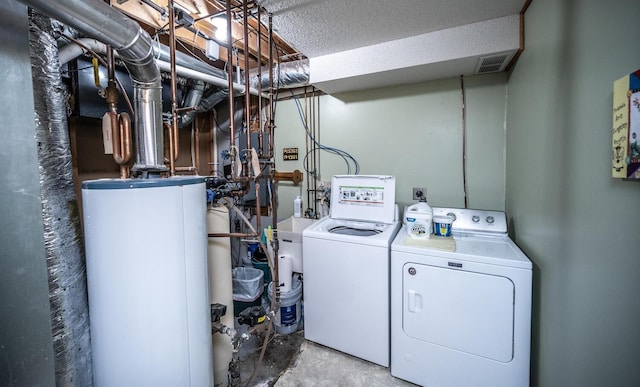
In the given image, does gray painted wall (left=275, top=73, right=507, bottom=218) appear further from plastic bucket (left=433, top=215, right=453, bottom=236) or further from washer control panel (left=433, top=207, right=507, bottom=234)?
plastic bucket (left=433, top=215, right=453, bottom=236)

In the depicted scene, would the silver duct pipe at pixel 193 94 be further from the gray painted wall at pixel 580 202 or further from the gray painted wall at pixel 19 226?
the gray painted wall at pixel 580 202

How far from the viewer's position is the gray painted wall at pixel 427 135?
6.72 feet

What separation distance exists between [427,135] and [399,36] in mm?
839

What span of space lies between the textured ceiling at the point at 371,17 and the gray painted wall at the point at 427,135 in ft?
1.91

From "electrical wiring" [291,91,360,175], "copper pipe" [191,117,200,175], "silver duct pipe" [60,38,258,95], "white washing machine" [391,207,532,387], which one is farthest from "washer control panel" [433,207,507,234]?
"copper pipe" [191,117,200,175]

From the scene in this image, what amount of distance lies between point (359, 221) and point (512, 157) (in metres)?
1.21

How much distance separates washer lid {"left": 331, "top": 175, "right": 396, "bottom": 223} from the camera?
A: 2.17 meters

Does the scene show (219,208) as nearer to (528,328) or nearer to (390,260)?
(390,260)

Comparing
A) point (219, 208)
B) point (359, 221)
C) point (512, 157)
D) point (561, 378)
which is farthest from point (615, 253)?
point (219, 208)

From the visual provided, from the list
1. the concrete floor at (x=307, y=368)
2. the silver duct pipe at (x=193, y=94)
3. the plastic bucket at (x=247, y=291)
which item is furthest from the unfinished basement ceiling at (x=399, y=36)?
the concrete floor at (x=307, y=368)

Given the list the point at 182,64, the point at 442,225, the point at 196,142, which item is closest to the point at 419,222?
the point at 442,225

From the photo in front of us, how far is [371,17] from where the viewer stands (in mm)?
1549

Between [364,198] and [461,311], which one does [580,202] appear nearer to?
[461,311]

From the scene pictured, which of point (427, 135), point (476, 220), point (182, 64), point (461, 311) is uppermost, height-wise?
point (182, 64)
